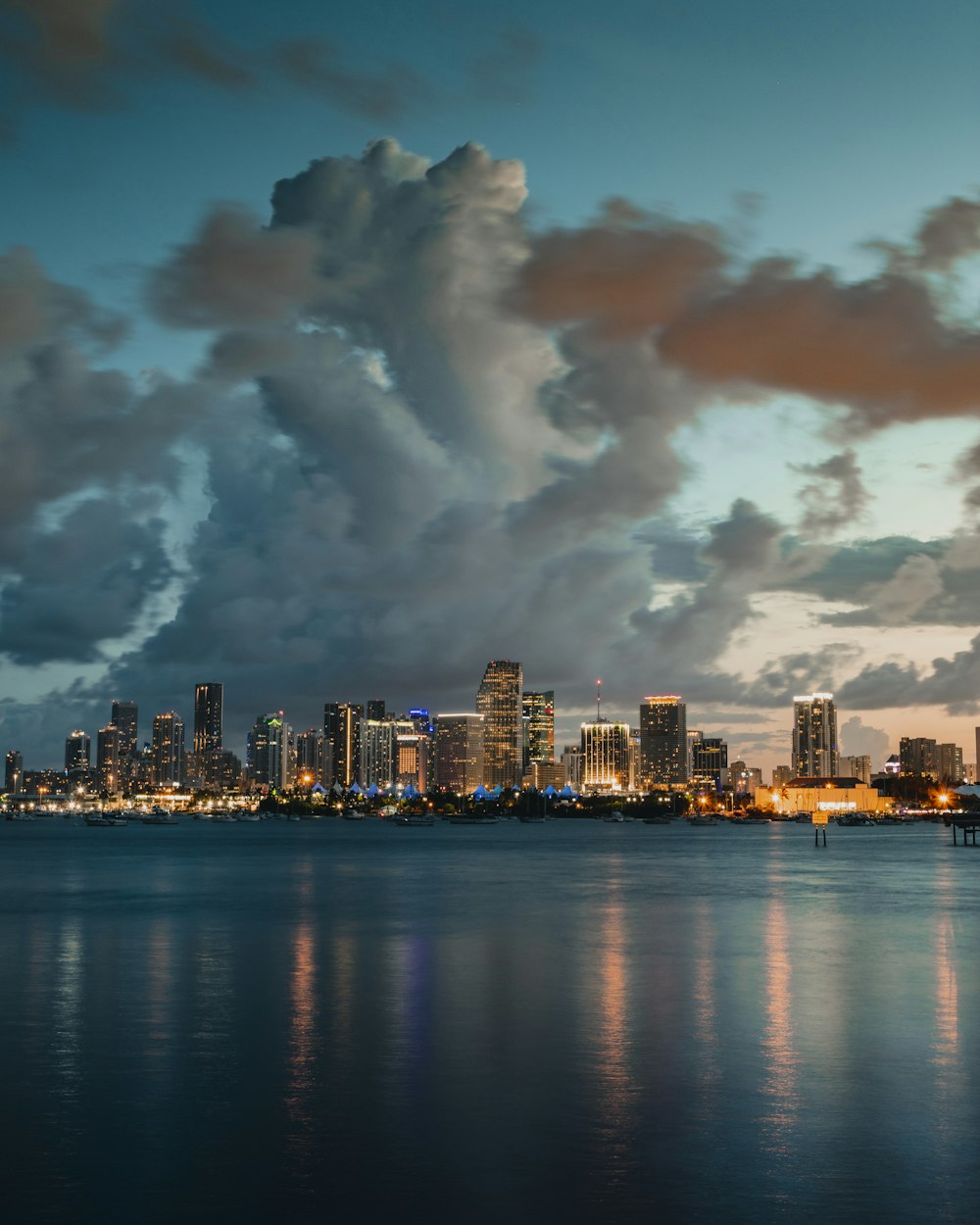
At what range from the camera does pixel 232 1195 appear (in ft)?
68.4

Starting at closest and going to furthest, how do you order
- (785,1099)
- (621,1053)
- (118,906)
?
(785,1099), (621,1053), (118,906)

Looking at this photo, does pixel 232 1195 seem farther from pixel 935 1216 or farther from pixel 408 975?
pixel 408 975

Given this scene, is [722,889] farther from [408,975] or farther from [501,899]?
[408,975]

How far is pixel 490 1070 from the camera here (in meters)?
31.1

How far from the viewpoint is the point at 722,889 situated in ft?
335

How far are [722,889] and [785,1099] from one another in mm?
76359

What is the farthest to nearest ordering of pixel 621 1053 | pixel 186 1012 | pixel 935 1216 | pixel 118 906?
1. pixel 118 906
2. pixel 186 1012
3. pixel 621 1053
4. pixel 935 1216

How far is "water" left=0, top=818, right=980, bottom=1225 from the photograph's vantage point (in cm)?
2117

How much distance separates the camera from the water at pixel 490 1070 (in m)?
21.2

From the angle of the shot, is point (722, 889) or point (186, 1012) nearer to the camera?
point (186, 1012)

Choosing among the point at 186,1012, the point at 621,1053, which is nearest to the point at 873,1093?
the point at 621,1053

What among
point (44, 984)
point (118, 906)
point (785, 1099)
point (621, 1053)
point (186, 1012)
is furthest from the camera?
point (118, 906)

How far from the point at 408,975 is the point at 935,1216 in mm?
30465

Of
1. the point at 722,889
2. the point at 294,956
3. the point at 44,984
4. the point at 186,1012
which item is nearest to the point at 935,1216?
the point at 186,1012
